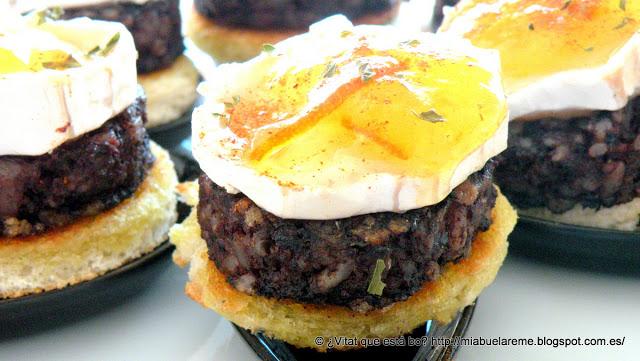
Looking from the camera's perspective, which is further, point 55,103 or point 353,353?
point 55,103

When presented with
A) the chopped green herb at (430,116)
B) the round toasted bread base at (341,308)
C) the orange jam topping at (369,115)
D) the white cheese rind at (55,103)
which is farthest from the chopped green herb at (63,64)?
the chopped green herb at (430,116)

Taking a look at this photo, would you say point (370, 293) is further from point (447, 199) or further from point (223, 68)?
point (223, 68)

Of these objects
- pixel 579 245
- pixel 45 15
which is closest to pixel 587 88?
pixel 579 245

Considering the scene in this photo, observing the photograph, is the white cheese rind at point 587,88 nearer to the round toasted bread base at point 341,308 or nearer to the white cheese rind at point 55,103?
the round toasted bread base at point 341,308

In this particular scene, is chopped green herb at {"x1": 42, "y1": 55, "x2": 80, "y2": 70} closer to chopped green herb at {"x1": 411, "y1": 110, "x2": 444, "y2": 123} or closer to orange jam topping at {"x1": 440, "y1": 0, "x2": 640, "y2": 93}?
chopped green herb at {"x1": 411, "y1": 110, "x2": 444, "y2": 123}

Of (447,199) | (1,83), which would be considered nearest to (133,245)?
(1,83)

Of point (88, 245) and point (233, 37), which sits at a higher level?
point (233, 37)

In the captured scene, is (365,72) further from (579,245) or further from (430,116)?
(579,245)
